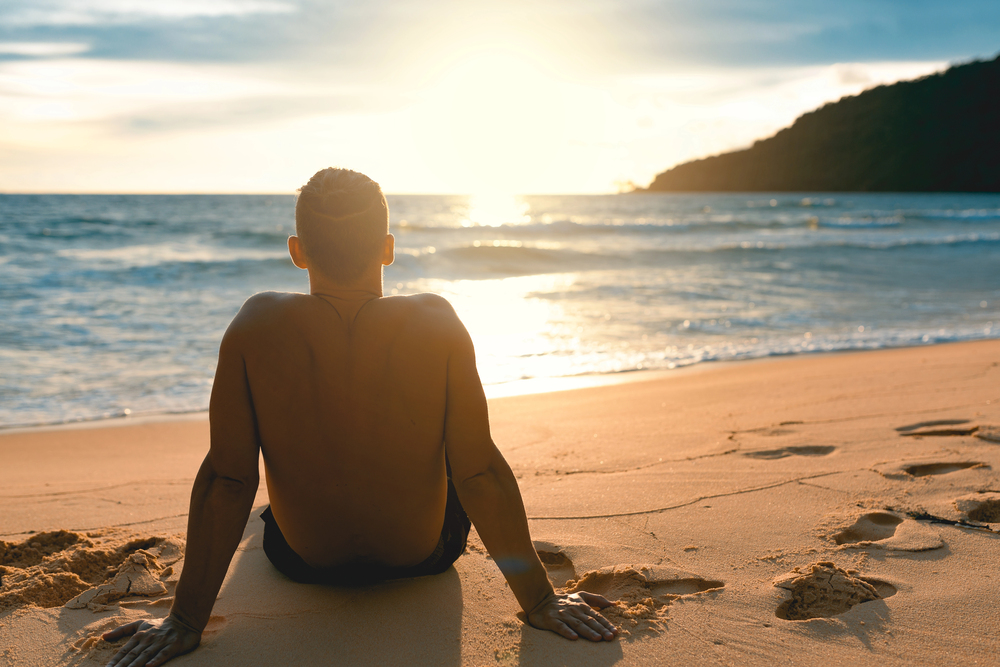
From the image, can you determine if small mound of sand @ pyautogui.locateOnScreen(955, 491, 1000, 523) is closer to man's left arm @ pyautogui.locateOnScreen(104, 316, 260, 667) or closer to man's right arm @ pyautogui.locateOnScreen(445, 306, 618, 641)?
man's right arm @ pyautogui.locateOnScreen(445, 306, 618, 641)

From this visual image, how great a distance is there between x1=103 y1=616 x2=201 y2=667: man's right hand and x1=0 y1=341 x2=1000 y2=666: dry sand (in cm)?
5

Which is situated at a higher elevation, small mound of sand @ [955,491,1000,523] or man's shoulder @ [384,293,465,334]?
man's shoulder @ [384,293,465,334]

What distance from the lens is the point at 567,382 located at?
6.11 m

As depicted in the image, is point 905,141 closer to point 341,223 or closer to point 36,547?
point 341,223

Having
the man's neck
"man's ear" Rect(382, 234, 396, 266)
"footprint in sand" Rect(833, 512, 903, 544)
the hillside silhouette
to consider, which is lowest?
"footprint in sand" Rect(833, 512, 903, 544)

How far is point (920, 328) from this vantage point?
8.92 m

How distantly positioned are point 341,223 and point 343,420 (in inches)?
22.2

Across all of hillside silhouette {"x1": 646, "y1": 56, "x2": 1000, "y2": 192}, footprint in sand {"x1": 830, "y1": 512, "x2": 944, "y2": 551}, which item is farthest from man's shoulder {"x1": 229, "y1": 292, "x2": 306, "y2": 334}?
Answer: hillside silhouette {"x1": 646, "y1": 56, "x2": 1000, "y2": 192}

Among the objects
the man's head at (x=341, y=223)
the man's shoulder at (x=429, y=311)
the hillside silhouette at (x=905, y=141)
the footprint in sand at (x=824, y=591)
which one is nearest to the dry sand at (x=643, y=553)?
the footprint in sand at (x=824, y=591)

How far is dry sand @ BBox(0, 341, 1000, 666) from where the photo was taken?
188cm

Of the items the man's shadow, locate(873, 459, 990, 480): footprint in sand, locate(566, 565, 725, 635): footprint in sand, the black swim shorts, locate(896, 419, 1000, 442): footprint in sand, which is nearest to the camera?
the man's shadow

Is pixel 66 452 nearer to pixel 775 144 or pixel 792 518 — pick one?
pixel 792 518

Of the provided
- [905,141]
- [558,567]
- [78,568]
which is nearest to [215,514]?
[78,568]

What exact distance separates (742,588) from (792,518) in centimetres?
70
